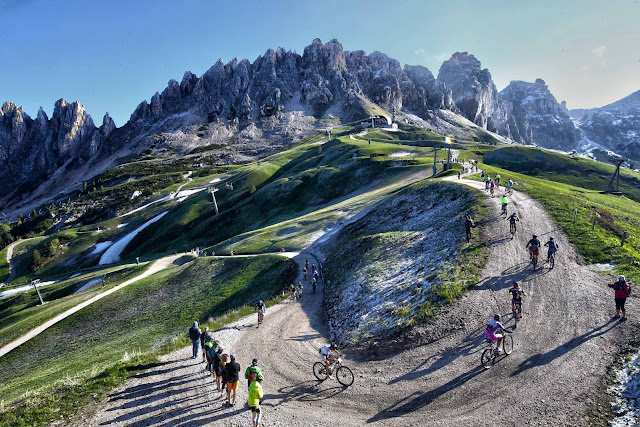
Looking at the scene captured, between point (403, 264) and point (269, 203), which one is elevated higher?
point (269, 203)

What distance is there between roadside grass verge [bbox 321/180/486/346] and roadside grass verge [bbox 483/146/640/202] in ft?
200

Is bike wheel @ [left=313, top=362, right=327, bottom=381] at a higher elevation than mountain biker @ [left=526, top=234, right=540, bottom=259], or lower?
lower

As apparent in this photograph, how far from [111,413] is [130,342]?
66.8ft

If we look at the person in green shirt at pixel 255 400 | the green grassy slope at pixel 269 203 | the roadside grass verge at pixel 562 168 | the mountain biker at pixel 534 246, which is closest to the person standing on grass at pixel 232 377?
the person in green shirt at pixel 255 400

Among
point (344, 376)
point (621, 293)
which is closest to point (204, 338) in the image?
point (344, 376)

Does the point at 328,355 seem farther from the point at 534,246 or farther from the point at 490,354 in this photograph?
the point at 534,246

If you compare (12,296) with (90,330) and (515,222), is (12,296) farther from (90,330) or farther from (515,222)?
(515,222)

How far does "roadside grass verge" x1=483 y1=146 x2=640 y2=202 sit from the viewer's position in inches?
3445

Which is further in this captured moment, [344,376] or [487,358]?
[344,376]

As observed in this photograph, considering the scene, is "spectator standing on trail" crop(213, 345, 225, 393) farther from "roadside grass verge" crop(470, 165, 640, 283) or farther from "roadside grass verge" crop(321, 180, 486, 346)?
"roadside grass verge" crop(470, 165, 640, 283)

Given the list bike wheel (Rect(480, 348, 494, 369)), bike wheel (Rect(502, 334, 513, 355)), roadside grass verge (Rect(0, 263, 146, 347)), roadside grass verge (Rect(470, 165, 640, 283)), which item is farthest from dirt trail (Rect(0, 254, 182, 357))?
roadside grass verge (Rect(470, 165, 640, 283))

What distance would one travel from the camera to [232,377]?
57.1ft

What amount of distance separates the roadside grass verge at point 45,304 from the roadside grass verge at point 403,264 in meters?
42.5

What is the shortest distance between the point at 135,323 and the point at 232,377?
33.1 m
